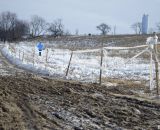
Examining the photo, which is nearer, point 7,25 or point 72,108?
point 72,108

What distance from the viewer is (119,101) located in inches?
456

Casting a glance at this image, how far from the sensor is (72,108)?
33.0 feet

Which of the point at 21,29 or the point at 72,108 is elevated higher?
the point at 21,29

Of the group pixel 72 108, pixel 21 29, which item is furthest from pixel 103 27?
pixel 72 108

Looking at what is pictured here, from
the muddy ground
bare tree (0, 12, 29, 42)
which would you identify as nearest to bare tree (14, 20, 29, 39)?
bare tree (0, 12, 29, 42)

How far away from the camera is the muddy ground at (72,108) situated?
8.41 m

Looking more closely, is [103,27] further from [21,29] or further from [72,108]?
[72,108]

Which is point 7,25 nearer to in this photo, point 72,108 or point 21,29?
point 21,29

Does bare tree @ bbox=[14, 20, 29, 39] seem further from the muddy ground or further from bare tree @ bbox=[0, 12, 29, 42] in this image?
the muddy ground

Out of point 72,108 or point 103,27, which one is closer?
point 72,108

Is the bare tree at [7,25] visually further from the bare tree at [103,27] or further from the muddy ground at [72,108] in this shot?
the muddy ground at [72,108]

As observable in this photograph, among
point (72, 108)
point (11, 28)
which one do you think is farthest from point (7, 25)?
point (72, 108)

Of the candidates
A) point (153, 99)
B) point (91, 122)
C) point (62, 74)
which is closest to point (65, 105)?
point (91, 122)

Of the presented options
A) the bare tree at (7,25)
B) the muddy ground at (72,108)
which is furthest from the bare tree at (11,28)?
the muddy ground at (72,108)
